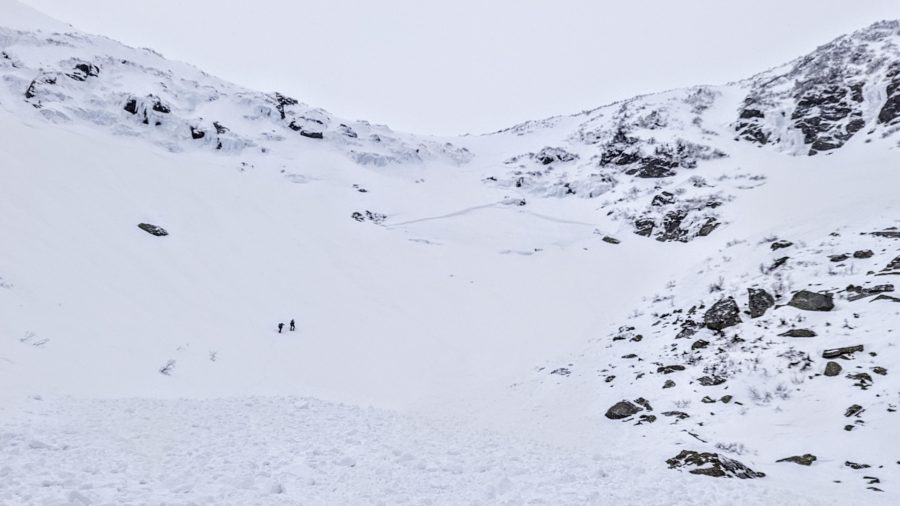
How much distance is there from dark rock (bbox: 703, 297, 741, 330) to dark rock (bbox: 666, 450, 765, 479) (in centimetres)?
781

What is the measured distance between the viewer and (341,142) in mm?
51406

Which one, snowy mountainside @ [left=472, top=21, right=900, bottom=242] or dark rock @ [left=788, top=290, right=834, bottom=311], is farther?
snowy mountainside @ [left=472, top=21, right=900, bottom=242]

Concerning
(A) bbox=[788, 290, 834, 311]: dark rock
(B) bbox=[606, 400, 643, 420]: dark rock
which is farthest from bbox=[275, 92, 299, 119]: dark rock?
(A) bbox=[788, 290, 834, 311]: dark rock

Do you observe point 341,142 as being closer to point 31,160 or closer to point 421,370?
point 31,160

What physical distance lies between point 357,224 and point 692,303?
24.0 meters

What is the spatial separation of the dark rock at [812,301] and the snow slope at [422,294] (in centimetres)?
40

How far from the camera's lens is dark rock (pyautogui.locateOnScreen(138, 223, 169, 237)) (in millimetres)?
25719

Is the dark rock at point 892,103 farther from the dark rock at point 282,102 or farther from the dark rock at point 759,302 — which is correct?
the dark rock at point 282,102

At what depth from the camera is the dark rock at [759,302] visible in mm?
16172


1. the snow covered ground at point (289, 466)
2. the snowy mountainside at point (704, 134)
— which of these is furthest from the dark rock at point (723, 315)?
the snowy mountainside at point (704, 134)

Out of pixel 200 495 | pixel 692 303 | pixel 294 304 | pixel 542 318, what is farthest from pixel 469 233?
pixel 200 495

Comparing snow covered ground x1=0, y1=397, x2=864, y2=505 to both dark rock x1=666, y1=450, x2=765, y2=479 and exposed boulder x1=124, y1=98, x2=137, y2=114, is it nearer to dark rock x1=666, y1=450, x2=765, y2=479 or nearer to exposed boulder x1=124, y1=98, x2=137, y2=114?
dark rock x1=666, y1=450, x2=765, y2=479

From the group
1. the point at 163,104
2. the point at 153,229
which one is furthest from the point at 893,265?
the point at 163,104

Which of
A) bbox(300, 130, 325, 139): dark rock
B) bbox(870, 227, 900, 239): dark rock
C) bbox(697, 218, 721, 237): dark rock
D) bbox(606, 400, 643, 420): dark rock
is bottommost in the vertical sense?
bbox(606, 400, 643, 420): dark rock
